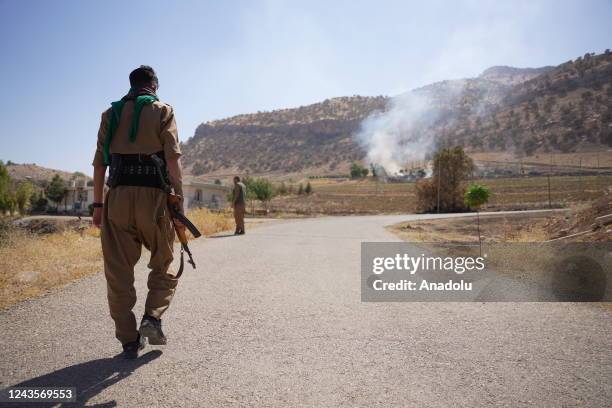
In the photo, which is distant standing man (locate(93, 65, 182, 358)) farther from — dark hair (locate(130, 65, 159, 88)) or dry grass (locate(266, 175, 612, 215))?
dry grass (locate(266, 175, 612, 215))

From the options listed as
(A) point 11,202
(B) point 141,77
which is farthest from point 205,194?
(B) point 141,77

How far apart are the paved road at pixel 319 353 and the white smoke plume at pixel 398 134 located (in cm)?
12938

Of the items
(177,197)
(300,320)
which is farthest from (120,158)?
(300,320)

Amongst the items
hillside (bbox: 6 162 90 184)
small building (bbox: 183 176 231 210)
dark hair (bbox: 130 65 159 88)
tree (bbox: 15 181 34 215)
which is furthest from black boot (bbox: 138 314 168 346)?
hillside (bbox: 6 162 90 184)

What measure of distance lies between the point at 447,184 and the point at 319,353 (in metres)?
49.9

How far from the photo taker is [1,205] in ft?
157

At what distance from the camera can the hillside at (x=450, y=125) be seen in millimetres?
94688

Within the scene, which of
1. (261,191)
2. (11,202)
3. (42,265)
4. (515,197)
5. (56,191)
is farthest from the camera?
(56,191)

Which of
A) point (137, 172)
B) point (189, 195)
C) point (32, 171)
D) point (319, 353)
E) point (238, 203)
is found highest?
point (32, 171)

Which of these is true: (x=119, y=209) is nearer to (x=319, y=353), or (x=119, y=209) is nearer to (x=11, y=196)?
(x=319, y=353)

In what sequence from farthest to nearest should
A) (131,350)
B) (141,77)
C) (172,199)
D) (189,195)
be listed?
1. (189,195)
2. (141,77)
3. (172,199)
4. (131,350)

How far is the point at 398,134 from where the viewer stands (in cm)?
15750

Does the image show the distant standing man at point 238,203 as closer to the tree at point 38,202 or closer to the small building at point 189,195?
the small building at point 189,195

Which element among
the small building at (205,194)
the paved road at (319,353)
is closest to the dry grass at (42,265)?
the paved road at (319,353)
